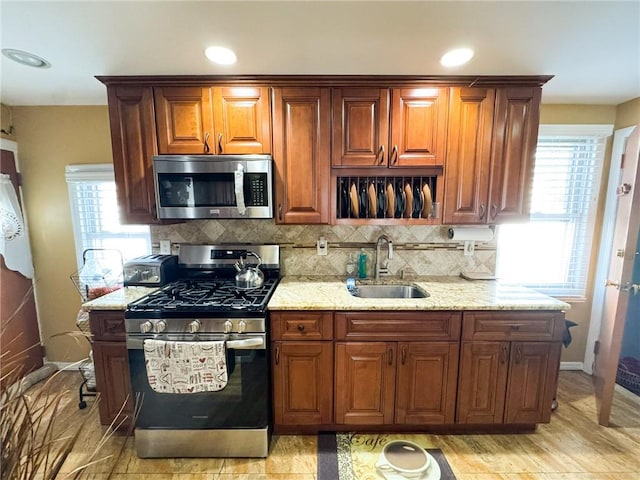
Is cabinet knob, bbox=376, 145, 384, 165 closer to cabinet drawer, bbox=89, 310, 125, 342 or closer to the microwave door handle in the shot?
the microwave door handle

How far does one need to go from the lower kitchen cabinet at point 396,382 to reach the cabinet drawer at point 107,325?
1.38m

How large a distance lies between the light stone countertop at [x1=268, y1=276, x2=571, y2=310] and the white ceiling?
147 centimetres

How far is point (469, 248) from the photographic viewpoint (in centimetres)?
251

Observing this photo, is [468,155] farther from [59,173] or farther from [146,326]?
[59,173]

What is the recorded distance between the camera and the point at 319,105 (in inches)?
79.7

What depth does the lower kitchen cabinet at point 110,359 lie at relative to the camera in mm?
1869

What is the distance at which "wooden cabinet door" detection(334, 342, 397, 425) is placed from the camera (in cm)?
188

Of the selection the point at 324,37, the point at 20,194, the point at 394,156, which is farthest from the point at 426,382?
the point at 20,194

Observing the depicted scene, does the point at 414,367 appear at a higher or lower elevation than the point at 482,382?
higher

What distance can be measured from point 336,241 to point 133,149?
64.1 inches

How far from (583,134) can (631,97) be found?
0.37m

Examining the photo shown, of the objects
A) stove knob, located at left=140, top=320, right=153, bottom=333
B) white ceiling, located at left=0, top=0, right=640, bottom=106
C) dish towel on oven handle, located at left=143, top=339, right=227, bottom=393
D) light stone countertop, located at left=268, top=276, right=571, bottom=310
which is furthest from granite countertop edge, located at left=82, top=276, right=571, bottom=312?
white ceiling, located at left=0, top=0, right=640, bottom=106

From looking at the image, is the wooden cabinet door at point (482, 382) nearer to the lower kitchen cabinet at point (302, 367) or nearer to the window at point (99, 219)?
the lower kitchen cabinet at point (302, 367)

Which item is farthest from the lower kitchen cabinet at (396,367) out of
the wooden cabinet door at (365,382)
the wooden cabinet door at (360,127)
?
the wooden cabinet door at (360,127)
